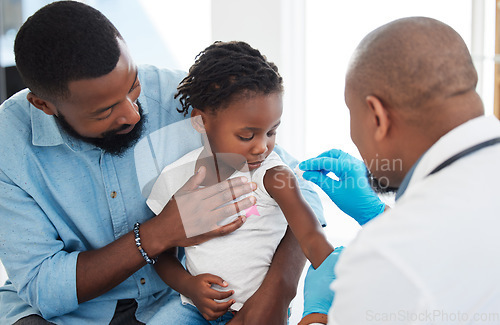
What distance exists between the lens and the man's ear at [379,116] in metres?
0.83

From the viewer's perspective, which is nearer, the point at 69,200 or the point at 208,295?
the point at 208,295

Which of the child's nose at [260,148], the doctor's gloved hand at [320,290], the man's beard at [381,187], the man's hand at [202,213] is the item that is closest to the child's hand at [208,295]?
the man's hand at [202,213]

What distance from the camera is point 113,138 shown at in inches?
50.8

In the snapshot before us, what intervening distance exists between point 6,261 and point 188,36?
2046 millimetres

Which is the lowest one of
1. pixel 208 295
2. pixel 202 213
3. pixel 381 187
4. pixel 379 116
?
pixel 208 295

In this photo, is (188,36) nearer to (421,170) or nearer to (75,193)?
(75,193)

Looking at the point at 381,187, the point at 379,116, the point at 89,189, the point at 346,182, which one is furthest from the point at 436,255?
the point at 89,189

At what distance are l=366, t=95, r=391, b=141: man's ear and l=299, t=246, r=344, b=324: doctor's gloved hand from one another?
0.40 meters

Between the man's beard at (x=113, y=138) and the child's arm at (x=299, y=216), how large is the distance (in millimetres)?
429

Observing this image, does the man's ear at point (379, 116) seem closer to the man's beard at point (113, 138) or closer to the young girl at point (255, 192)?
the young girl at point (255, 192)

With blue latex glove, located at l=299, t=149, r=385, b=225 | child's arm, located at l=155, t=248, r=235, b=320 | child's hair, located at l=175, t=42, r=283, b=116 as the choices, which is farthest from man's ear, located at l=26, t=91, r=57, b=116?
blue latex glove, located at l=299, t=149, r=385, b=225

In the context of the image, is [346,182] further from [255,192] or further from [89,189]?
[89,189]

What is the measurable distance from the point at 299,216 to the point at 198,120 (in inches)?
17.0

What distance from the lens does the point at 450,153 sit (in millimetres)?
742
